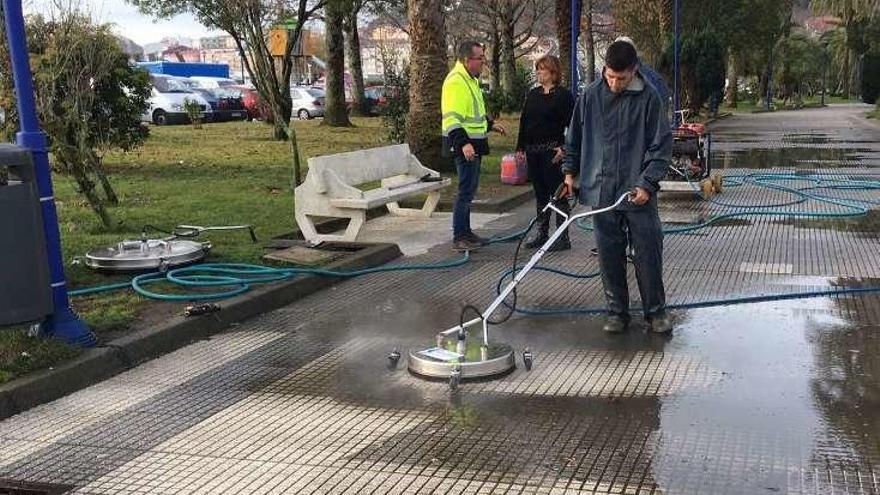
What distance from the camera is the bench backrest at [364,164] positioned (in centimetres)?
885

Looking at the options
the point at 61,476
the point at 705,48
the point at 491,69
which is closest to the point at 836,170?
the point at 61,476

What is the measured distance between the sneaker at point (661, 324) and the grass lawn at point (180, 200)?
3.30 m

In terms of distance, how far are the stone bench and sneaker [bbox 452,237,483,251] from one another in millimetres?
834

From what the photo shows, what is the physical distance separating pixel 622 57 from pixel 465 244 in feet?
11.9

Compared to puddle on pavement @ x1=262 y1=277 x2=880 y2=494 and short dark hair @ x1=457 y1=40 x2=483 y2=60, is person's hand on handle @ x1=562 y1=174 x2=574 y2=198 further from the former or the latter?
short dark hair @ x1=457 y1=40 x2=483 y2=60

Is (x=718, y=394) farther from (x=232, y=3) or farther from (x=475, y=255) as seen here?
(x=232, y=3)

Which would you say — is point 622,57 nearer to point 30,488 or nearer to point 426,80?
point 30,488

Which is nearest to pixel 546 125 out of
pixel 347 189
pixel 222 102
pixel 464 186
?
pixel 464 186

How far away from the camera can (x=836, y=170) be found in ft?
49.9

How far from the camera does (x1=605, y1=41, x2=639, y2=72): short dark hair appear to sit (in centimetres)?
546

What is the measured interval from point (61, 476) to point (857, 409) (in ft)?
12.0

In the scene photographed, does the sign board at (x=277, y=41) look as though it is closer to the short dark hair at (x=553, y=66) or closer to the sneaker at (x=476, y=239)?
the sneaker at (x=476, y=239)

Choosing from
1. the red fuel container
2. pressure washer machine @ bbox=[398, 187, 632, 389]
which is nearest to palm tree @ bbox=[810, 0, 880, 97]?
the red fuel container

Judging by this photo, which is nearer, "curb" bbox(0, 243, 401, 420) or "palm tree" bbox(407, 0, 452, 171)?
"curb" bbox(0, 243, 401, 420)
